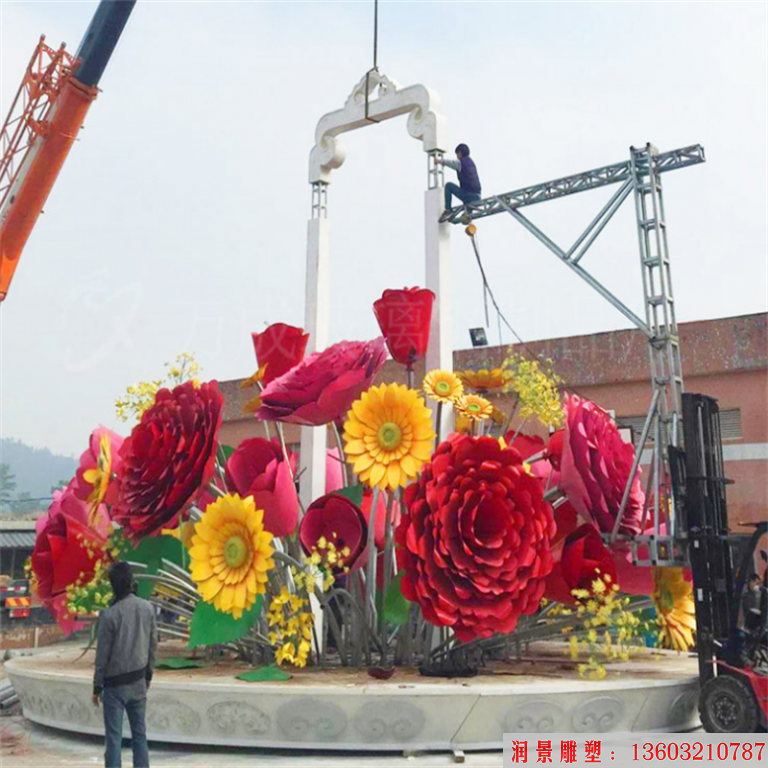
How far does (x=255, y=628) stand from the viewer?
5.84 m

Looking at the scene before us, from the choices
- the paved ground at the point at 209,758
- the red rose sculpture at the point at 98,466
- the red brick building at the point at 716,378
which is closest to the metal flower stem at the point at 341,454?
the red rose sculpture at the point at 98,466

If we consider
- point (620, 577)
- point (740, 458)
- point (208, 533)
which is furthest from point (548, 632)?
point (740, 458)

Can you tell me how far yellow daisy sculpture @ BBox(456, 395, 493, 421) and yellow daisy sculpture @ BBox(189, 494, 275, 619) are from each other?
1.70m

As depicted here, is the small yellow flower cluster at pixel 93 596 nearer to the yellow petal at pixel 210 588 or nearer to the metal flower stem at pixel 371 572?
the yellow petal at pixel 210 588

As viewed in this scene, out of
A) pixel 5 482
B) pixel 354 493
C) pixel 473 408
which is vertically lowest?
pixel 354 493

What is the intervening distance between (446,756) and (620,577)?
1.89 m

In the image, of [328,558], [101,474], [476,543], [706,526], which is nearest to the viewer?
[476,543]

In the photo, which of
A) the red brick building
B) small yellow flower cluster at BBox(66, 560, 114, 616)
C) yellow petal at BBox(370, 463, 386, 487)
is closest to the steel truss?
yellow petal at BBox(370, 463, 386, 487)

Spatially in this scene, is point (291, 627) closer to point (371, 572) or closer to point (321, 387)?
point (371, 572)

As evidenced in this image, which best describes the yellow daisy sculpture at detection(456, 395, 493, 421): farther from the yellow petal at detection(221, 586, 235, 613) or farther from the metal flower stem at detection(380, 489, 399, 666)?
the yellow petal at detection(221, 586, 235, 613)

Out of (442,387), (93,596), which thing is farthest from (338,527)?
(93,596)

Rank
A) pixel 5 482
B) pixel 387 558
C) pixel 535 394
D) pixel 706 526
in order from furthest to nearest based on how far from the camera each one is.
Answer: pixel 5 482 → pixel 535 394 → pixel 387 558 → pixel 706 526

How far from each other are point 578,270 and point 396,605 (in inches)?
110

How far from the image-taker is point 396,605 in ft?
18.4
